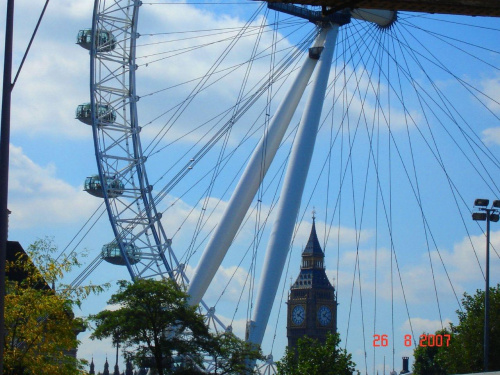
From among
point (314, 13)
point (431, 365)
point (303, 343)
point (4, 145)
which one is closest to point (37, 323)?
point (4, 145)

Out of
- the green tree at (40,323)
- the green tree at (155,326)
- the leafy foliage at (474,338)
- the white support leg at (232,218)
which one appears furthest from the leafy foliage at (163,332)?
the leafy foliage at (474,338)

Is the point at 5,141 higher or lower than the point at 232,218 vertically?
lower

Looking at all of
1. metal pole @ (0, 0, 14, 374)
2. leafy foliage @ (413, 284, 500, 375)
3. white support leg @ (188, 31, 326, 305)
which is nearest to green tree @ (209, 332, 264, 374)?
white support leg @ (188, 31, 326, 305)

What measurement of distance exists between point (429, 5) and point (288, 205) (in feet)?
101

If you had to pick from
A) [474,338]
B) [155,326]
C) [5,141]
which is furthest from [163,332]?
[474,338]

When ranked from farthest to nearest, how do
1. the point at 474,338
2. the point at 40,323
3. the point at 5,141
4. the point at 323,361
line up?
1. the point at 323,361
2. the point at 474,338
3. the point at 40,323
4. the point at 5,141

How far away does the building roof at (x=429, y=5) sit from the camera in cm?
2081

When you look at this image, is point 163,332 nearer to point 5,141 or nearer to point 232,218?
point 232,218

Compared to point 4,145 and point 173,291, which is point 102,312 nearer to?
point 173,291

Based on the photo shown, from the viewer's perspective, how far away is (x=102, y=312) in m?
48.7

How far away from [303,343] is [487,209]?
40873 millimetres

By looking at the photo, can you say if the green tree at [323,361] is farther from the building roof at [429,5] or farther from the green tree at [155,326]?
the building roof at [429,5]

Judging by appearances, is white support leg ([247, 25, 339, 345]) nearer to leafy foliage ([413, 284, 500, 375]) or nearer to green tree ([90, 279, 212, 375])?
green tree ([90, 279, 212, 375])

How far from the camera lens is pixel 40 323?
102ft
